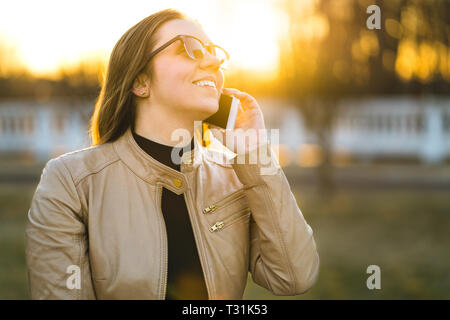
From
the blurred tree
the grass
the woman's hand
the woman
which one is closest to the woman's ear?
the woman

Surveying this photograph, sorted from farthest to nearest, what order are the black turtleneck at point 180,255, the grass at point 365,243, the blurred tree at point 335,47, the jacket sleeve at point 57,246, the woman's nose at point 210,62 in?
the blurred tree at point 335,47
the grass at point 365,243
the woman's nose at point 210,62
the black turtleneck at point 180,255
the jacket sleeve at point 57,246

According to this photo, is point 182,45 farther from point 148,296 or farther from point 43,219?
point 148,296

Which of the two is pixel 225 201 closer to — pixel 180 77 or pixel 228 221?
pixel 228 221

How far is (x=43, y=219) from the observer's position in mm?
1740

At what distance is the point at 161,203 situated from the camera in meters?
1.93

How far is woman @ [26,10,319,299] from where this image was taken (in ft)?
5.79

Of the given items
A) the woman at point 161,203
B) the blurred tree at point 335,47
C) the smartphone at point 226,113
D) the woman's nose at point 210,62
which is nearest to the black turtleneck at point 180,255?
the woman at point 161,203

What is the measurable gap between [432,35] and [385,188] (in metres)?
3.76

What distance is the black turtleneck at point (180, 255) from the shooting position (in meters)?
1.86

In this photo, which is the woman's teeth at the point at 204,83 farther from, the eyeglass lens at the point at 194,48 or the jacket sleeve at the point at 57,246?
the jacket sleeve at the point at 57,246

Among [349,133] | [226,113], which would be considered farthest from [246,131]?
[349,133]

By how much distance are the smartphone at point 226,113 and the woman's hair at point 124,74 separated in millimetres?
343

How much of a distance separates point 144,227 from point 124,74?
68 centimetres

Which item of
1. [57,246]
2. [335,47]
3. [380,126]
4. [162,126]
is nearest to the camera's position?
[57,246]
